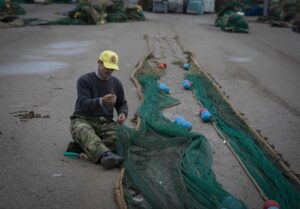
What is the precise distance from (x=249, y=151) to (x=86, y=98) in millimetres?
2286

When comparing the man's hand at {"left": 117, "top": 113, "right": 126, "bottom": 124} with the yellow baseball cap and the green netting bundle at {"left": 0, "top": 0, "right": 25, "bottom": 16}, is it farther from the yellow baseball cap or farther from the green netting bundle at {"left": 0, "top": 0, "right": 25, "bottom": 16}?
the green netting bundle at {"left": 0, "top": 0, "right": 25, "bottom": 16}

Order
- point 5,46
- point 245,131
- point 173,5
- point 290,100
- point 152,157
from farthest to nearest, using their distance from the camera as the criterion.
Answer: point 173,5
point 5,46
point 290,100
point 245,131
point 152,157

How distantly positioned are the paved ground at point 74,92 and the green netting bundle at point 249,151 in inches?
9.3

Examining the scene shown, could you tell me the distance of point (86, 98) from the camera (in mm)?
5984

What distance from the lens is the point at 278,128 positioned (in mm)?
7652

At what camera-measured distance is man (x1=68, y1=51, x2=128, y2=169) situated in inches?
226

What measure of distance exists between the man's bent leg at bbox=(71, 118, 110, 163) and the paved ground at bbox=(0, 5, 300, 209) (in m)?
0.16

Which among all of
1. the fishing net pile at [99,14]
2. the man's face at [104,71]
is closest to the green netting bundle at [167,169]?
the man's face at [104,71]

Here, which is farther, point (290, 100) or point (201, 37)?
point (201, 37)

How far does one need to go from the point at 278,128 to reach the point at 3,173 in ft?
14.4

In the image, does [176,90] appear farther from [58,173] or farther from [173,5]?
[173,5]

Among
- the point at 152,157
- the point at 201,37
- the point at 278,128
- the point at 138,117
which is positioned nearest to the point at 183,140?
the point at 152,157

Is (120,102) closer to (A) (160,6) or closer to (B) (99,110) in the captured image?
(B) (99,110)

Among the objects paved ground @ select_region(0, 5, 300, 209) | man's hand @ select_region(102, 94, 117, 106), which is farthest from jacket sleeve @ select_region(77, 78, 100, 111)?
paved ground @ select_region(0, 5, 300, 209)
